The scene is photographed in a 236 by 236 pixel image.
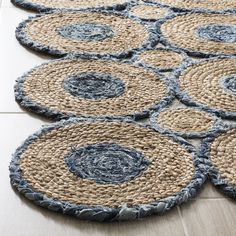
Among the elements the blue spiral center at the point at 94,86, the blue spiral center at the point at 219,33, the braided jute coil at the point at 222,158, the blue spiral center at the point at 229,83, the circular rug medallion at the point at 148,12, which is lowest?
the blue spiral center at the point at 219,33

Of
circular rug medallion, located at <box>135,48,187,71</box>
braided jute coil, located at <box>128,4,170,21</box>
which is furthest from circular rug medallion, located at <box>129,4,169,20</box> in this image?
circular rug medallion, located at <box>135,48,187,71</box>

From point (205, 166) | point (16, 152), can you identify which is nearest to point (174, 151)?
point (205, 166)

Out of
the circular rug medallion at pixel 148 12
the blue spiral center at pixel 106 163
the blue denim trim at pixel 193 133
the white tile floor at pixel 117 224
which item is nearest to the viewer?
the white tile floor at pixel 117 224

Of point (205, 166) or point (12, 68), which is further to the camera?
point (12, 68)

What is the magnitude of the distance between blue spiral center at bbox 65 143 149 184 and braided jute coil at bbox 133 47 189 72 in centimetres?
39

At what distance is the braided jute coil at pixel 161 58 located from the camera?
1.48m

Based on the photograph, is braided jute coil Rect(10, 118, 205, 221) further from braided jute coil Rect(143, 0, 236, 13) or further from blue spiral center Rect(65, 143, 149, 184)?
braided jute coil Rect(143, 0, 236, 13)

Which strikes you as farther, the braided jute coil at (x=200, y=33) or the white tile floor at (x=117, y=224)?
the braided jute coil at (x=200, y=33)

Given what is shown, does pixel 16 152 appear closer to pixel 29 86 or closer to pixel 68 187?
pixel 68 187

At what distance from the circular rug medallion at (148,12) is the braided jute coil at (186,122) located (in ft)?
1.79

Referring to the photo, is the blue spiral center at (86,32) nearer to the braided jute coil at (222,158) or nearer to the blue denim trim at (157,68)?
the blue denim trim at (157,68)

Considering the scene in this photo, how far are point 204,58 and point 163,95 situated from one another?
0.90 ft

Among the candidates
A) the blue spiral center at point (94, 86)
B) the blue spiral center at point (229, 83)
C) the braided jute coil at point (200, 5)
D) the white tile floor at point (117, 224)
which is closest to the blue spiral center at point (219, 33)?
the braided jute coil at point (200, 5)

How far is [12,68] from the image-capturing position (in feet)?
4.78
